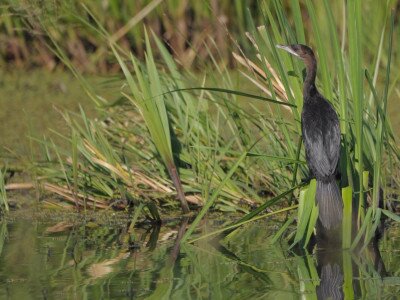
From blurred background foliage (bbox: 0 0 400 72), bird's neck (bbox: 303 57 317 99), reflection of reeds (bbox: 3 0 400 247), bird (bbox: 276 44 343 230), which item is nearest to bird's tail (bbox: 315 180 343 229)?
bird (bbox: 276 44 343 230)

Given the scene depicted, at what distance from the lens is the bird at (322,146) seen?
474 cm

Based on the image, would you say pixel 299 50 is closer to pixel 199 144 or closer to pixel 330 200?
pixel 330 200

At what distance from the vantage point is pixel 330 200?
191 inches

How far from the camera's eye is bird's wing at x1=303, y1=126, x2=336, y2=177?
474 cm

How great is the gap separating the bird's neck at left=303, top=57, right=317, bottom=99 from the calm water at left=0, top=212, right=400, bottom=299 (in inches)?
28.2

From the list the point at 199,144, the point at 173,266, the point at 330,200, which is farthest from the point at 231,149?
the point at 173,266

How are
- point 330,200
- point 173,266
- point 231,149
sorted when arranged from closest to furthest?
point 173,266, point 330,200, point 231,149

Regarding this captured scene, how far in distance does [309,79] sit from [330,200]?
57 cm

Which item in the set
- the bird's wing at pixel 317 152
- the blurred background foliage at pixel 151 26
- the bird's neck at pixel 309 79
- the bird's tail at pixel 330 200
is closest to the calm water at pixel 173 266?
the bird's tail at pixel 330 200

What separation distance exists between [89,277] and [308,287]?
89 cm

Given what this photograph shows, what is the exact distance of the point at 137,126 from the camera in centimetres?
662

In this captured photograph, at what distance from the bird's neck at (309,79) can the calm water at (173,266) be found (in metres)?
0.72

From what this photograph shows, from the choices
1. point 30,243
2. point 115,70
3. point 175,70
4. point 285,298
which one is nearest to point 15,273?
point 30,243

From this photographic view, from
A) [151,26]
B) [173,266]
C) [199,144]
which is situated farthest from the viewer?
[151,26]
